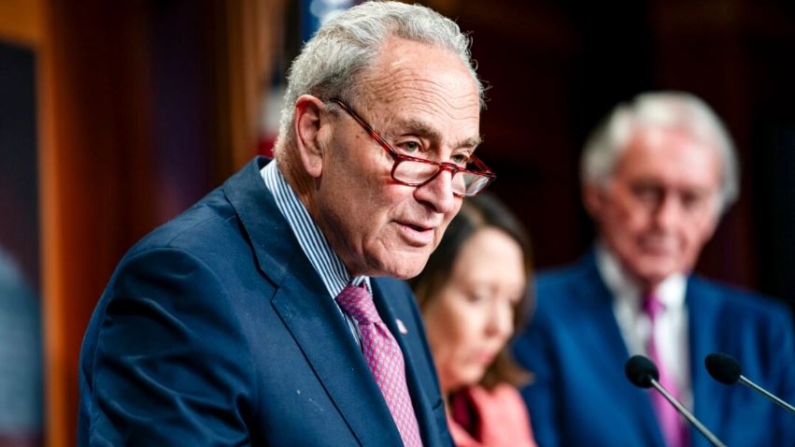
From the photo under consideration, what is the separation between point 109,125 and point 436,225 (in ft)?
7.10

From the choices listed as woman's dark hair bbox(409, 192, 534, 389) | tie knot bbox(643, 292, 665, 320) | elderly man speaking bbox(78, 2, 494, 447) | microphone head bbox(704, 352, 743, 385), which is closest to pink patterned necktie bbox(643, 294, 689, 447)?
tie knot bbox(643, 292, 665, 320)

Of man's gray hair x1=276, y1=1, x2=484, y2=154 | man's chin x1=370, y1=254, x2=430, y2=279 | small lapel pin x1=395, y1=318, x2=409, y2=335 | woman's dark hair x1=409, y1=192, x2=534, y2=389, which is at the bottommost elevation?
woman's dark hair x1=409, y1=192, x2=534, y2=389

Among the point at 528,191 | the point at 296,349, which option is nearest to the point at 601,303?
the point at 296,349

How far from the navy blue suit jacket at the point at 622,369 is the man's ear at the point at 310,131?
1525mm

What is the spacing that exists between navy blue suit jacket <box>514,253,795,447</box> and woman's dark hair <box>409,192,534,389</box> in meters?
0.18

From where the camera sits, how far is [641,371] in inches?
71.8

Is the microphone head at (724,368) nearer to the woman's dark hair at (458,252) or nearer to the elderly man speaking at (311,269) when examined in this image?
the elderly man speaking at (311,269)

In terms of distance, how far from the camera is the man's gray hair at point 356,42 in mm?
1643

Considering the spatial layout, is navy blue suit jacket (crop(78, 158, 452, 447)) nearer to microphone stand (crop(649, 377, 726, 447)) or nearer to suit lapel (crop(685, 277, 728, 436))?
microphone stand (crop(649, 377, 726, 447))

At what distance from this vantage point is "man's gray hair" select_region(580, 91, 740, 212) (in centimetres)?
348

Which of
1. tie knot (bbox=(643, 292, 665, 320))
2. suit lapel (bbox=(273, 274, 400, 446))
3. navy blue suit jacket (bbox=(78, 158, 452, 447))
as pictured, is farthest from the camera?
tie knot (bbox=(643, 292, 665, 320))

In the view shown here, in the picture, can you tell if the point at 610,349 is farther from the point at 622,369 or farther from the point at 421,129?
the point at 421,129

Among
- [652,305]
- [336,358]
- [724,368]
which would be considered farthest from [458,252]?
[336,358]

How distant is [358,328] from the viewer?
5.70 feet
